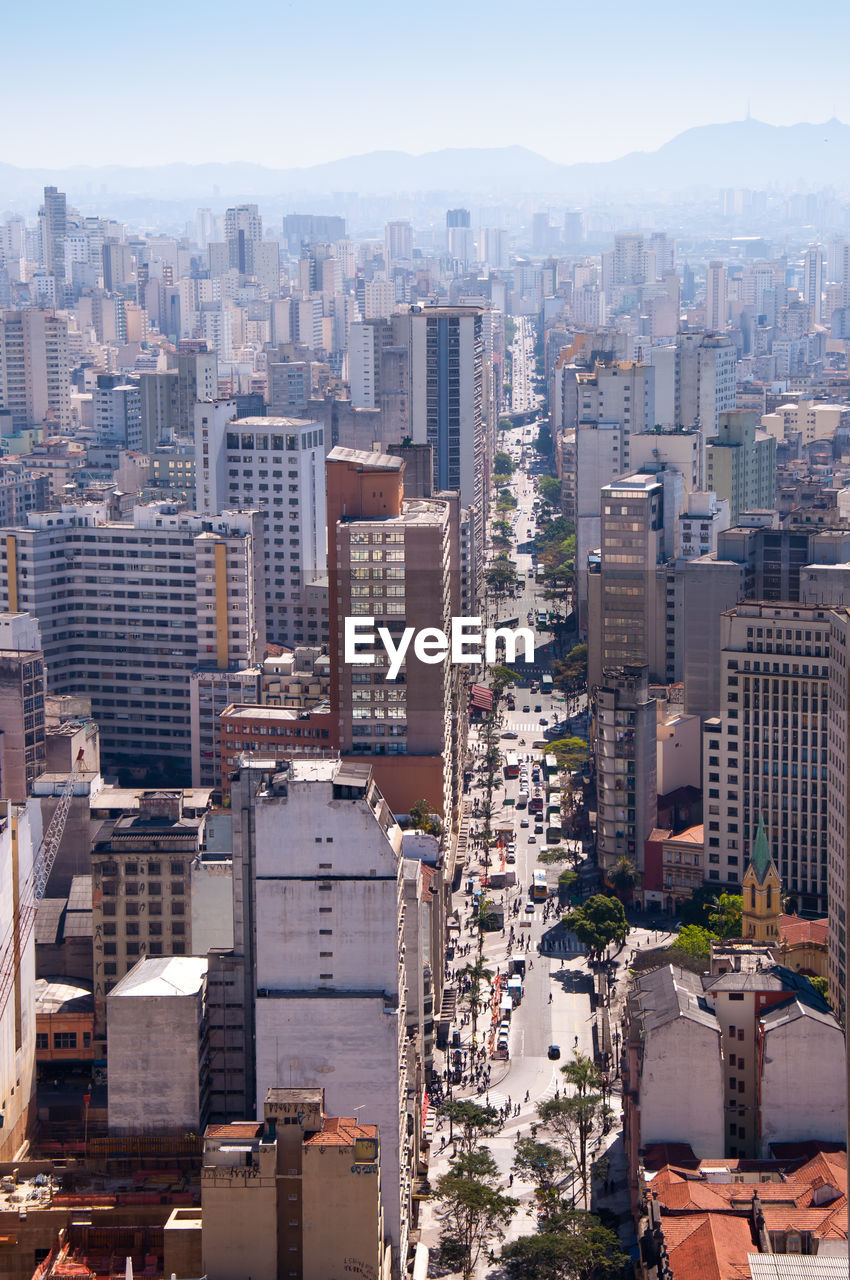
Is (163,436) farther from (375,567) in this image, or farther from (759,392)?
(375,567)

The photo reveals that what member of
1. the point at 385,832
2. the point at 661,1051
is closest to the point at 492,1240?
the point at 661,1051

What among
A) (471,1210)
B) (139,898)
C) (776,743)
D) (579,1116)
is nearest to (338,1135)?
(471,1210)

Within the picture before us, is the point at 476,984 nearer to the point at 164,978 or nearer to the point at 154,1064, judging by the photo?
the point at 164,978

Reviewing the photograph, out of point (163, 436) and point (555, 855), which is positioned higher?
point (163, 436)

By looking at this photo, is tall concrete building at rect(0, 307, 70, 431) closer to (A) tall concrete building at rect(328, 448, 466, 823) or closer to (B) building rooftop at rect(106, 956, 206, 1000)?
(A) tall concrete building at rect(328, 448, 466, 823)

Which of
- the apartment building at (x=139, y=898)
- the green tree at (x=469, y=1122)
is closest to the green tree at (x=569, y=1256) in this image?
the green tree at (x=469, y=1122)

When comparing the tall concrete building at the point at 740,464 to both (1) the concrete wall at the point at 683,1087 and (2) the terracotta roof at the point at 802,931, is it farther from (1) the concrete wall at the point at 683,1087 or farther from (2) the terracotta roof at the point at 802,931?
(1) the concrete wall at the point at 683,1087
